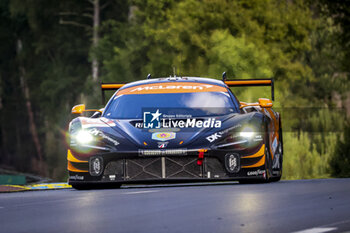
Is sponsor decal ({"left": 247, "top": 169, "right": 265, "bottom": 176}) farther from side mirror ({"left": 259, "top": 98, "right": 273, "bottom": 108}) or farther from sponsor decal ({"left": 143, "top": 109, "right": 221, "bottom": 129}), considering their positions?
side mirror ({"left": 259, "top": 98, "right": 273, "bottom": 108})

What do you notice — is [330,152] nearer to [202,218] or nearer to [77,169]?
[77,169]

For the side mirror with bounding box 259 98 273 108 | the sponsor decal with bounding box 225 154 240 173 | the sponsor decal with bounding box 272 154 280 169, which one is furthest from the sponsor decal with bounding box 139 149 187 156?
the sponsor decal with bounding box 272 154 280 169

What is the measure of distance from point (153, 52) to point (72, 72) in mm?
25677

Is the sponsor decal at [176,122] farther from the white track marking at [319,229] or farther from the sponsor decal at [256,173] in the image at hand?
the white track marking at [319,229]

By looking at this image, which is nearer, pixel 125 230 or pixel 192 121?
pixel 125 230

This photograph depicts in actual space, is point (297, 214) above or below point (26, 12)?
below

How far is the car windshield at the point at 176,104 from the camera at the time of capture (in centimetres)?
1177

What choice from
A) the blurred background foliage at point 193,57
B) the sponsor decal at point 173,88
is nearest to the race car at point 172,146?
the sponsor decal at point 173,88

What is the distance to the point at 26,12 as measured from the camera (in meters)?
66.6

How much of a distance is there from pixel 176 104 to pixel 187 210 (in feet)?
11.0

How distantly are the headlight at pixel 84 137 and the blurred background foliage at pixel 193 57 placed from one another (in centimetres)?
1320

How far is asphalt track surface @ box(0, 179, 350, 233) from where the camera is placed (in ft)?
25.2

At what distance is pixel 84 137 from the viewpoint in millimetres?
11156

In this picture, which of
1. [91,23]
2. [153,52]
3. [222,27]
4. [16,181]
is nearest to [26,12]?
[91,23]
